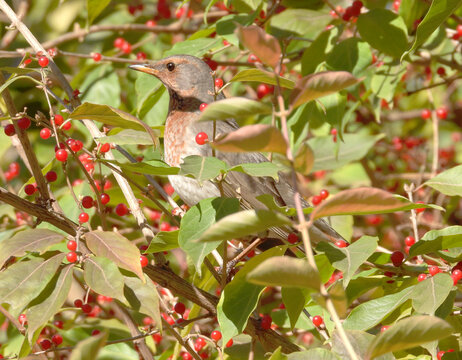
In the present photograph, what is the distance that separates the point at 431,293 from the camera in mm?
1793

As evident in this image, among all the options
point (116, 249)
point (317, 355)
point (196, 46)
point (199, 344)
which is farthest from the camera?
point (196, 46)

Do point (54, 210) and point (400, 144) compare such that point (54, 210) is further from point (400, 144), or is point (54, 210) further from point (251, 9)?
point (400, 144)

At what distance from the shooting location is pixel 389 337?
4.16ft

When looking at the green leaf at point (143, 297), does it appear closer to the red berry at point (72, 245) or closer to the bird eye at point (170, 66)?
the red berry at point (72, 245)

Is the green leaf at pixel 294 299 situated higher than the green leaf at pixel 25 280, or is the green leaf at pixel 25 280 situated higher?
the green leaf at pixel 25 280

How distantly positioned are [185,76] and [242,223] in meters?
2.58

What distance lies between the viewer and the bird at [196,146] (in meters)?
3.14

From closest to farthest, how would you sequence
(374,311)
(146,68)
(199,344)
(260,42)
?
(260,42) < (374,311) < (199,344) < (146,68)

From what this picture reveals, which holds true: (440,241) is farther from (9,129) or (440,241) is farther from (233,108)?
(9,129)

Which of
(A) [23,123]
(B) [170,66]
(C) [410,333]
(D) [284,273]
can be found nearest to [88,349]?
(D) [284,273]

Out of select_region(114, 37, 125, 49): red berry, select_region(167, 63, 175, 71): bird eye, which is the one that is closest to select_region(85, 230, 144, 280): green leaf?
select_region(167, 63, 175, 71): bird eye

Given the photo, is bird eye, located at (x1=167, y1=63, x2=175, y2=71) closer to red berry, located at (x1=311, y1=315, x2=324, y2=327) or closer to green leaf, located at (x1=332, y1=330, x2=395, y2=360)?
red berry, located at (x1=311, y1=315, x2=324, y2=327)

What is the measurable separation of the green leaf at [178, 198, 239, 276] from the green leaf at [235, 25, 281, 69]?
0.56m

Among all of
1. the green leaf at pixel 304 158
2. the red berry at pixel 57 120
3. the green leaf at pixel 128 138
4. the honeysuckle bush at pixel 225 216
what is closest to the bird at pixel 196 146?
the honeysuckle bush at pixel 225 216
